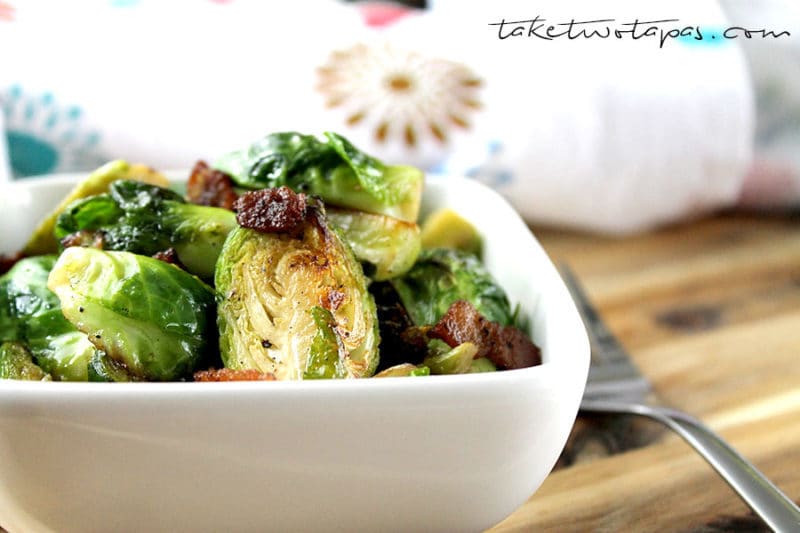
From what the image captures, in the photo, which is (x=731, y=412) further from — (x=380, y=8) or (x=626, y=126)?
(x=380, y=8)

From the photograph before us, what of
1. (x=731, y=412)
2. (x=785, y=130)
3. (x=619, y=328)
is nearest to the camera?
(x=731, y=412)

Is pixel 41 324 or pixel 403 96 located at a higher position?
pixel 41 324

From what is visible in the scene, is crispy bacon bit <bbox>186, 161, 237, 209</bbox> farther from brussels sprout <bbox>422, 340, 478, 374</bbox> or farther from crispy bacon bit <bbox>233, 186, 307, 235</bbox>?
brussels sprout <bbox>422, 340, 478, 374</bbox>

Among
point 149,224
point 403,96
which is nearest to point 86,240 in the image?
point 149,224

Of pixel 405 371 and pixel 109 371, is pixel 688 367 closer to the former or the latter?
pixel 405 371

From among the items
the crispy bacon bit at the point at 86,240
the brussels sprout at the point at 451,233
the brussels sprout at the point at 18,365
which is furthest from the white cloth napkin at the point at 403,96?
the brussels sprout at the point at 18,365

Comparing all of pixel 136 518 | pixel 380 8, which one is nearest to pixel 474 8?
pixel 380 8
